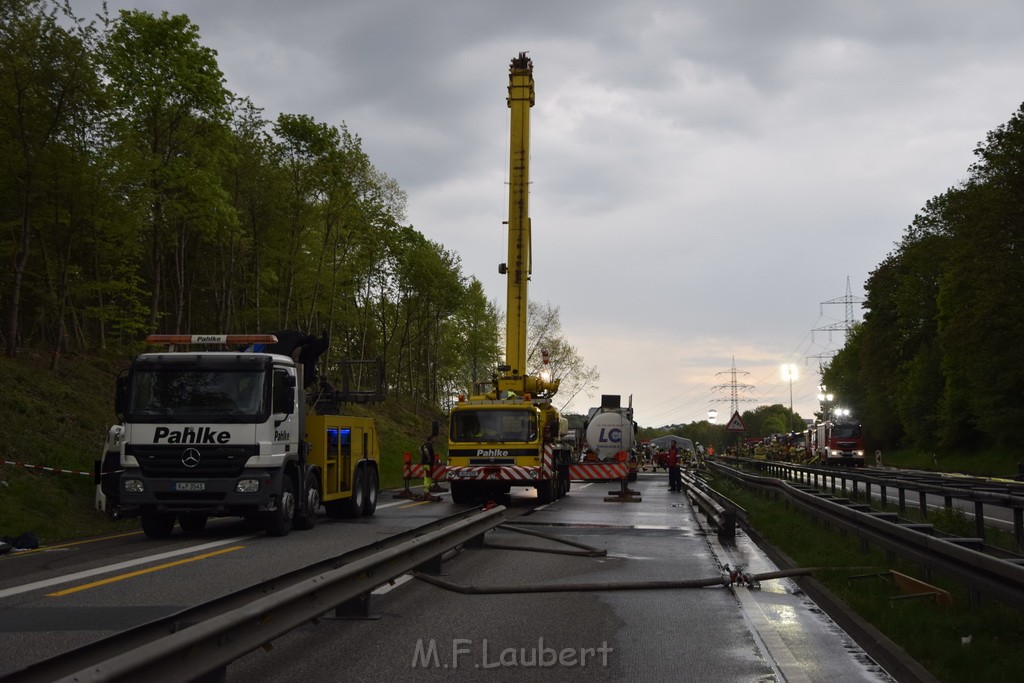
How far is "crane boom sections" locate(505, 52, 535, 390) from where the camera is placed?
29.8 metres

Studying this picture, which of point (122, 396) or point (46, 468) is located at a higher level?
point (122, 396)

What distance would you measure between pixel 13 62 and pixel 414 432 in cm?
4112

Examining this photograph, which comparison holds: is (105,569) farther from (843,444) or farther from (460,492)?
(843,444)

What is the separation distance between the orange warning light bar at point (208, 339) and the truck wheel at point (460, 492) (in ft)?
31.6

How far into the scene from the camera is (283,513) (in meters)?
16.3

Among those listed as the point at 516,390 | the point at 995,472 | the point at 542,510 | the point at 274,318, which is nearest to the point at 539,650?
the point at 542,510

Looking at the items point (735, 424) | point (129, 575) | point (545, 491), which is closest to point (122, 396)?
point (129, 575)

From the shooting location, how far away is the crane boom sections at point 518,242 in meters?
29.8

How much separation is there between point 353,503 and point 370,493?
97 centimetres

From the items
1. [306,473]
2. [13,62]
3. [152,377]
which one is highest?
[13,62]

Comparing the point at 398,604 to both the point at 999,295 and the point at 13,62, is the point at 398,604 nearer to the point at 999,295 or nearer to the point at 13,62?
the point at 13,62

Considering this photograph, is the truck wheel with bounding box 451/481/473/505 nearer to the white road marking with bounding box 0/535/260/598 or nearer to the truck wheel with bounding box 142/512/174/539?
the truck wheel with bounding box 142/512/174/539

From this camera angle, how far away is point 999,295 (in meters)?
44.6

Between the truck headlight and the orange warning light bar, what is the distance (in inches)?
101
